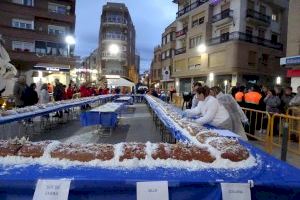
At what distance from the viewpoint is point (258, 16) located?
130ft

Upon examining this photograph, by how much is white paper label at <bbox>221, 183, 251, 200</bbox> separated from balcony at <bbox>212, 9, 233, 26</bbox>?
38200 mm

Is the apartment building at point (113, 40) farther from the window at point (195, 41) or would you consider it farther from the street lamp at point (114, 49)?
the window at point (195, 41)

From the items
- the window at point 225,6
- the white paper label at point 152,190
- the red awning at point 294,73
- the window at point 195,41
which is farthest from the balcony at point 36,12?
the white paper label at point 152,190

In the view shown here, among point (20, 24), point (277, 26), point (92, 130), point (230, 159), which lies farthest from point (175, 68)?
point (230, 159)

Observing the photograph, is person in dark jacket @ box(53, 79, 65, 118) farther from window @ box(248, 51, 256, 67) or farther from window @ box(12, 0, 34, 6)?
window @ box(248, 51, 256, 67)

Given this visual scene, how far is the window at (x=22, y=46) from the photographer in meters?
36.7

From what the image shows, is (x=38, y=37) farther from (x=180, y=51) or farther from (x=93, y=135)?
(x=93, y=135)

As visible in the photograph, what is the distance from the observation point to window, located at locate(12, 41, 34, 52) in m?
36.7

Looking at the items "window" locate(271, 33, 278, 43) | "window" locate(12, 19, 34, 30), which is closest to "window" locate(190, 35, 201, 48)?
"window" locate(271, 33, 278, 43)

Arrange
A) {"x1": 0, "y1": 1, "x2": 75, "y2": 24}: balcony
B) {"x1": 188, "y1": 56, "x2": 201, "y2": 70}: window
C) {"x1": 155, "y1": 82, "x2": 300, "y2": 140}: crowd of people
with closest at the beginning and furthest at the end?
{"x1": 155, "y1": 82, "x2": 300, "y2": 140}: crowd of people < {"x1": 0, "y1": 1, "x2": 75, "y2": 24}: balcony < {"x1": 188, "y1": 56, "x2": 201, "y2": 70}: window

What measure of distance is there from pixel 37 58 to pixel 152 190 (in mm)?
37300

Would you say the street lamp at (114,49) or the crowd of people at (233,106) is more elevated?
the street lamp at (114,49)

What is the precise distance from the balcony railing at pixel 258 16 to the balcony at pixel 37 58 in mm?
21023

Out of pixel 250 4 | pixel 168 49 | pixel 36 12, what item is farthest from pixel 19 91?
pixel 168 49
